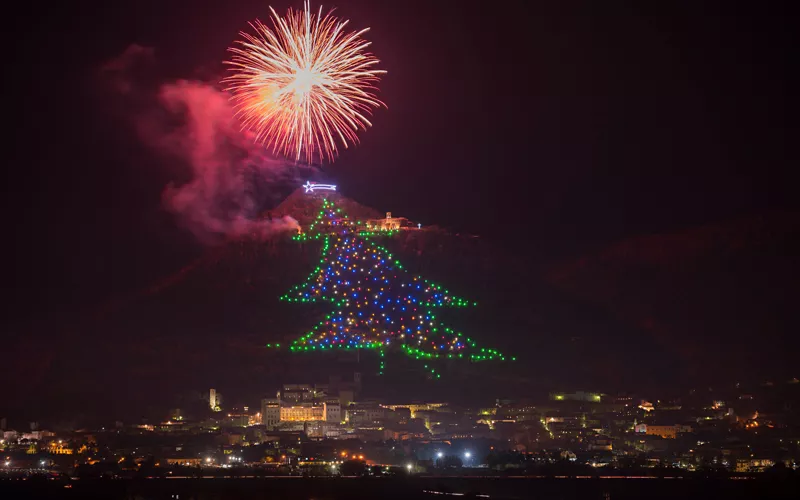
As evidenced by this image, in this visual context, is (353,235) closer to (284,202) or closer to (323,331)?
(284,202)

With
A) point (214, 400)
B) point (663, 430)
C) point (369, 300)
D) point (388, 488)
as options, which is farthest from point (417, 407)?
point (388, 488)

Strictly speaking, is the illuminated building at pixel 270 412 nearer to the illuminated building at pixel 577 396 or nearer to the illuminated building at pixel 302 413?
the illuminated building at pixel 302 413

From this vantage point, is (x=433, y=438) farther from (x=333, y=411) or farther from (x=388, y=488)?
(x=388, y=488)

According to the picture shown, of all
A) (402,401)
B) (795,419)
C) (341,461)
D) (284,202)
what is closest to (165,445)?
(341,461)

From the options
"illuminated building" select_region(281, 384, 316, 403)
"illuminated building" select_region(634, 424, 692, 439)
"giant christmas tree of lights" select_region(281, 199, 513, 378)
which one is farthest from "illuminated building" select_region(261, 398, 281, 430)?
"illuminated building" select_region(634, 424, 692, 439)

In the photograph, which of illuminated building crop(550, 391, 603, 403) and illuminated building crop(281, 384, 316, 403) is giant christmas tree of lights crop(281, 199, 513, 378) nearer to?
illuminated building crop(281, 384, 316, 403)
